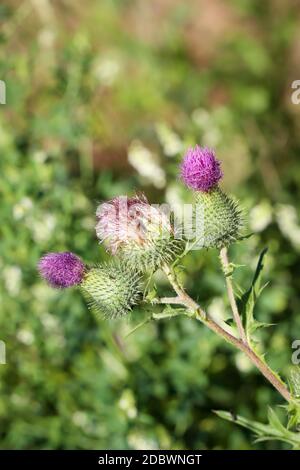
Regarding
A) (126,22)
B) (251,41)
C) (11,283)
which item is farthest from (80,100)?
(126,22)

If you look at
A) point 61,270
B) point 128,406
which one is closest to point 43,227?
point 128,406

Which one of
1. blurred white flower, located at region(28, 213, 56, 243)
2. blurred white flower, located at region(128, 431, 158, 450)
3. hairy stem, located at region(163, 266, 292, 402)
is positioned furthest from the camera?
blurred white flower, located at region(28, 213, 56, 243)

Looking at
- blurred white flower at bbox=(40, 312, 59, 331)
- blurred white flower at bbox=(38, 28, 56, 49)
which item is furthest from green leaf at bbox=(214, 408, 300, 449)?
blurred white flower at bbox=(38, 28, 56, 49)

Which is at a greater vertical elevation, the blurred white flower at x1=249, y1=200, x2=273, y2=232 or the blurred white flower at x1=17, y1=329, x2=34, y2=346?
the blurred white flower at x1=249, y1=200, x2=273, y2=232

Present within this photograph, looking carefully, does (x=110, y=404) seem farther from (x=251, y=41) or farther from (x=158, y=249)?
(x=251, y=41)

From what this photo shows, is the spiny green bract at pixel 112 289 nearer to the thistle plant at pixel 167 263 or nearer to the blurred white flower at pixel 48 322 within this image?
the thistle plant at pixel 167 263

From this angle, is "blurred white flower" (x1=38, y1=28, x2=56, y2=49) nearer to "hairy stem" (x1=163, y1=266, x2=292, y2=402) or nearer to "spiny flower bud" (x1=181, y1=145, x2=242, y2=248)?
"spiny flower bud" (x1=181, y1=145, x2=242, y2=248)
